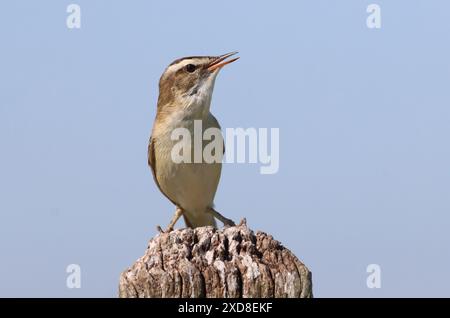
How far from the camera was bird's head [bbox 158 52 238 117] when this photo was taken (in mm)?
11359

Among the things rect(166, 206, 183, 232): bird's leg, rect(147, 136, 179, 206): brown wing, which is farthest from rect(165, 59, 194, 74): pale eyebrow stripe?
rect(166, 206, 183, 232): bird's leg

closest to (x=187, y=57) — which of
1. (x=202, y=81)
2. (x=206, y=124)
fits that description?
(x=202, y=81)

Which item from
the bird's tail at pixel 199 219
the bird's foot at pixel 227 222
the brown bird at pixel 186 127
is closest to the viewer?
the brown bird at pixel 186 127

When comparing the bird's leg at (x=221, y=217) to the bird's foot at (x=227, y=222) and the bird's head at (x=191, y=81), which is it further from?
the bird's head at (x=191, y=81)

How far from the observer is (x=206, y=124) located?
36.4ft

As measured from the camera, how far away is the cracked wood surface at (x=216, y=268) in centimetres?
631

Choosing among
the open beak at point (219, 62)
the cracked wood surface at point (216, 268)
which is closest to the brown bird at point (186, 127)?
the open beak at point (219, 62)

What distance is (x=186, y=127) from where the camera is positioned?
1109 cm

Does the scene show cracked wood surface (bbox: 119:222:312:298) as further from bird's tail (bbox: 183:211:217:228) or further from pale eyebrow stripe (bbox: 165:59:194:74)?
pale eyebrow stripe (bbox: 165:59:194:74)
